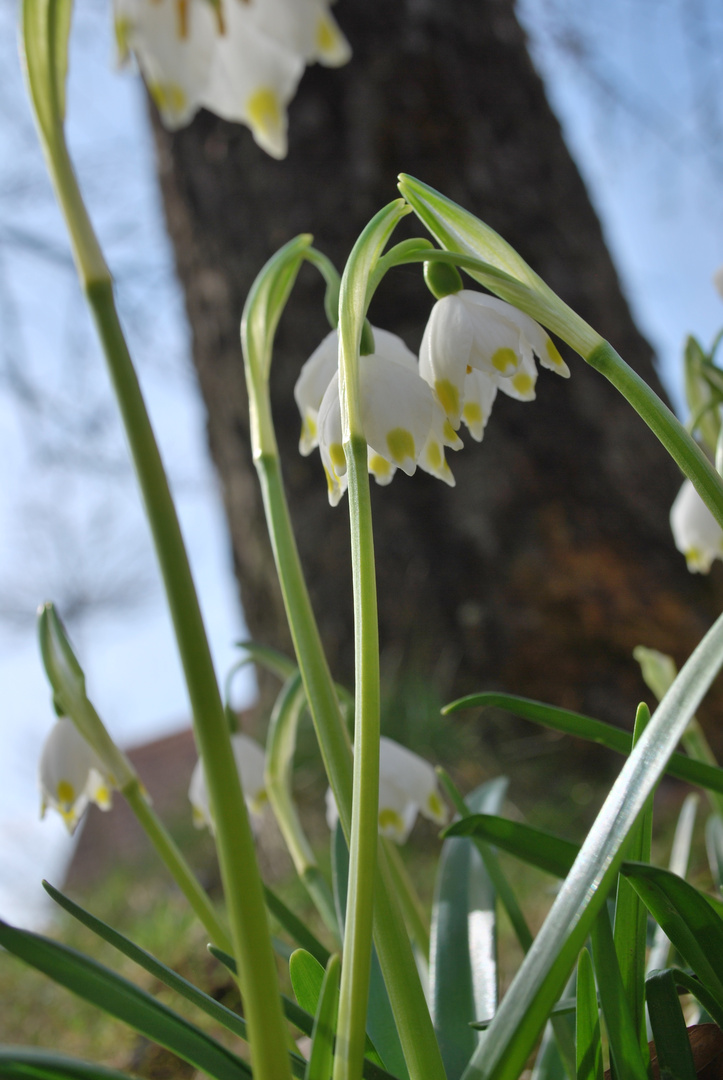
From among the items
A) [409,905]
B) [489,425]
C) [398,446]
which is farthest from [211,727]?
[489,425]

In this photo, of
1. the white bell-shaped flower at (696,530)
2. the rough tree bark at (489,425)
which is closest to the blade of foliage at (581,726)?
the white bell-shaped flower at (696,530)

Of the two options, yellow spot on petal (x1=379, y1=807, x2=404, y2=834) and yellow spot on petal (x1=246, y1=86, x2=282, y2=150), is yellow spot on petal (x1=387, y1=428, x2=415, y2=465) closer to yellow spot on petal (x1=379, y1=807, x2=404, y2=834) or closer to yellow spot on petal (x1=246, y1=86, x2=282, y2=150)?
yellow spot on petal (x1=246, y1=86, x2=282, y2=150)

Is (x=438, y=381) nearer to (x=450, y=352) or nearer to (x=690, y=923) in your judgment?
(x=450, y=352)

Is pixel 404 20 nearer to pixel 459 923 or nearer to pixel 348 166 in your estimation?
pixel 348 166

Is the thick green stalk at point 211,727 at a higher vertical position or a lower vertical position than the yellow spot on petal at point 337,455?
lower

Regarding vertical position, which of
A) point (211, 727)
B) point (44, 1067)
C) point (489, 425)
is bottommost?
point (44, 1067)

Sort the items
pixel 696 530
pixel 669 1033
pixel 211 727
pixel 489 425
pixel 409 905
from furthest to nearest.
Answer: pixel 489 425 → pixel 696 530 → pixel 409 905 → pixel 669 1033 → pixel 211 727

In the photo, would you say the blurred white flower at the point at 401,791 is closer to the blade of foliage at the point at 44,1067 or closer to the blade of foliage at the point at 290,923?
the blade of foliage at the point at 290,923
